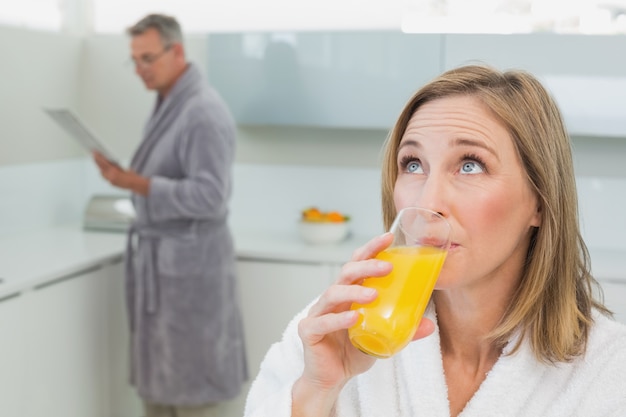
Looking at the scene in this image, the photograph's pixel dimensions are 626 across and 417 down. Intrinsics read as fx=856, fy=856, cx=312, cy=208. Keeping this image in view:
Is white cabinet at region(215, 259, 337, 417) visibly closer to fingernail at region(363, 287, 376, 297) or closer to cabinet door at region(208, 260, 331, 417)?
cabinet door at region(208, 260, 331, 417)

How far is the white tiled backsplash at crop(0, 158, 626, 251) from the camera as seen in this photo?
3.58m

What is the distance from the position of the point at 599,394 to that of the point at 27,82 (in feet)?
10.1

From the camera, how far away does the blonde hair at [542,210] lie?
1295mm

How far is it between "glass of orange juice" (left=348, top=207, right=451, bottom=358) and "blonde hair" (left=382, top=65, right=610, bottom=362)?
26 cm

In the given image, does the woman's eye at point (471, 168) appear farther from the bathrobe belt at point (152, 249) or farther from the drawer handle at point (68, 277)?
the drawer handle at point (68, 277)

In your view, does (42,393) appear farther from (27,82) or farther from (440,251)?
(440,251)

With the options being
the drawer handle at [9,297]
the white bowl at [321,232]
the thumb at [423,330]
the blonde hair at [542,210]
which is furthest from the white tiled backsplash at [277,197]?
the thumb at [423,330]

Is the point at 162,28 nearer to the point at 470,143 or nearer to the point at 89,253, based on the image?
the point at 89,253

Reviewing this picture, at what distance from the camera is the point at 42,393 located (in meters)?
2.98

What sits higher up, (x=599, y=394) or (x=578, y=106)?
(x=578, y=106)

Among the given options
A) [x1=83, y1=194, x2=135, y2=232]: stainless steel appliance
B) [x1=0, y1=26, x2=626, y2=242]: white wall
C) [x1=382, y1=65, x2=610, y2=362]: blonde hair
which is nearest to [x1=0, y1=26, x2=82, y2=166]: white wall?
[x1=0, y1=26, x2=626, y2=242]: white wall

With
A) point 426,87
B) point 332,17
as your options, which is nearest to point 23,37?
point 332,17

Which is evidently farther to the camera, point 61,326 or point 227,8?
point 227,8

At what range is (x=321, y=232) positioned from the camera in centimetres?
349
